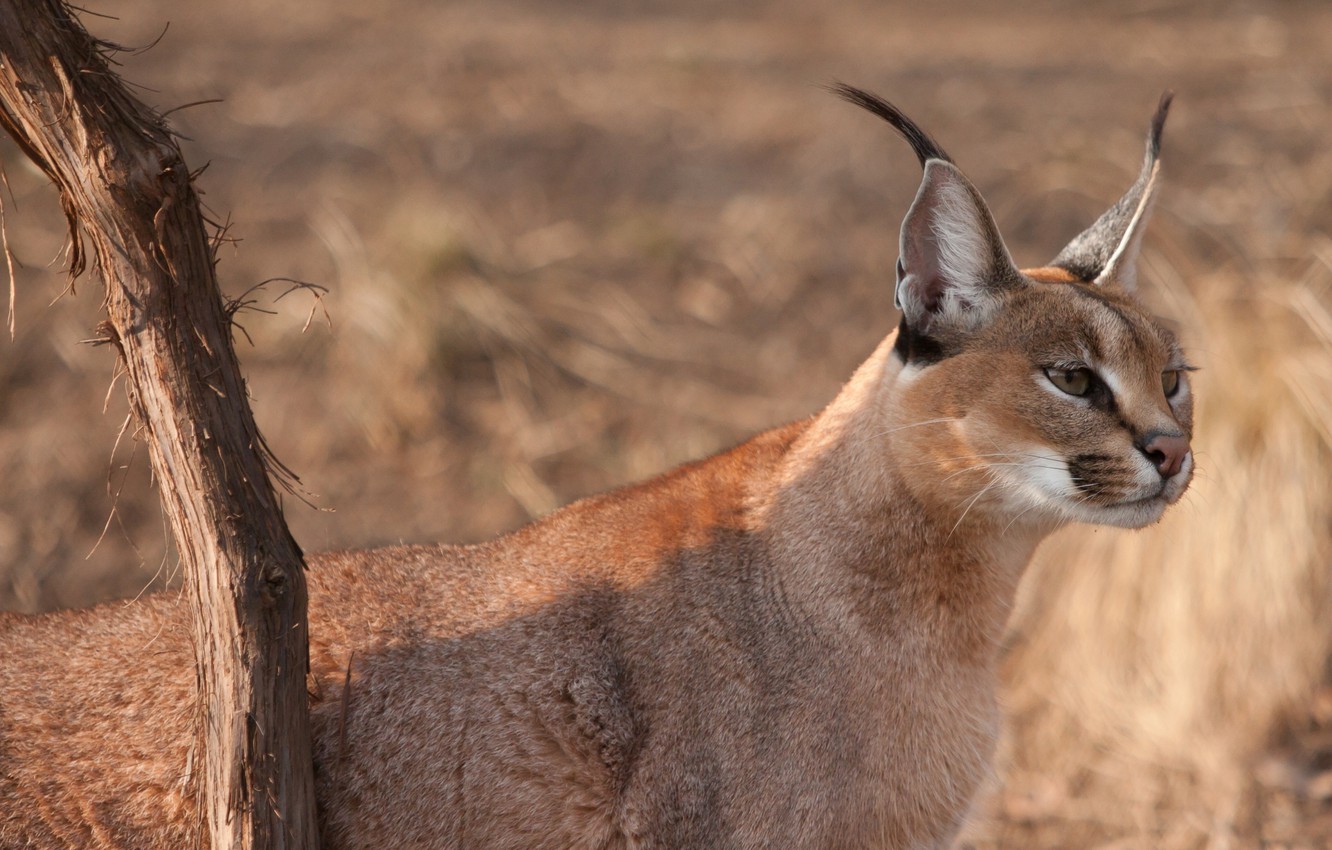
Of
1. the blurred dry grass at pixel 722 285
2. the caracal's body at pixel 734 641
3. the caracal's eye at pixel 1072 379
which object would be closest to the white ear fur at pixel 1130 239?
the caracal's body at pixel 734 641

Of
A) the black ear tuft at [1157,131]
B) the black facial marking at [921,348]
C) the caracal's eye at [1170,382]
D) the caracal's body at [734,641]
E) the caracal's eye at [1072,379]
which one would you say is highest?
the black ear tuft at [1157,131]

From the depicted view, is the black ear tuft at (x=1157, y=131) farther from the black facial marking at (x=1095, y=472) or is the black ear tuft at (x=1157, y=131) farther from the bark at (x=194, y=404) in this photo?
the bark at (x=194, y=404)

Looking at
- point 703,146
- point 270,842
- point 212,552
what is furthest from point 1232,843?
point 703,146

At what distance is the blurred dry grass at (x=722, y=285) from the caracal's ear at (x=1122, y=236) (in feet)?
4.01

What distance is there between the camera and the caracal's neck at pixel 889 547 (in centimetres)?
431

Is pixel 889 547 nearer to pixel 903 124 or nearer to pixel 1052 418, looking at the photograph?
pixel 1052 418

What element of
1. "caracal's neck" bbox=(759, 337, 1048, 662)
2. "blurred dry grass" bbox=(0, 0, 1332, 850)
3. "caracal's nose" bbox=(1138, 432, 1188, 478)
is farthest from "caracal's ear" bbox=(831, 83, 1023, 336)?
"blurred dry grass" bbox=(0, 0, 1332, 850)

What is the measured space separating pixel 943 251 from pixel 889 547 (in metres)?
0.97

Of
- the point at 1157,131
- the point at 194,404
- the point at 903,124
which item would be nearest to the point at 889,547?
the point at 903,124

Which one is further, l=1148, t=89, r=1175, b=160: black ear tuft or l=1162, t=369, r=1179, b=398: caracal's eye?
l=1148, t=89, r=1175, b=160: black ear tuft

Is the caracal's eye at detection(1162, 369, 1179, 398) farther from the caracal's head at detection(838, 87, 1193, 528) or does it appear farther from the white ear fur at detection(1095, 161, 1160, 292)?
the white ear fur at detection(1095, 161, 1160, 292)

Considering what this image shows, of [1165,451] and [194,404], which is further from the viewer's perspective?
[1165,451]

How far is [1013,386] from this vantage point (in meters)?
4.11

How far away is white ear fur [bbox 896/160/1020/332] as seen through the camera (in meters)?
4.11
